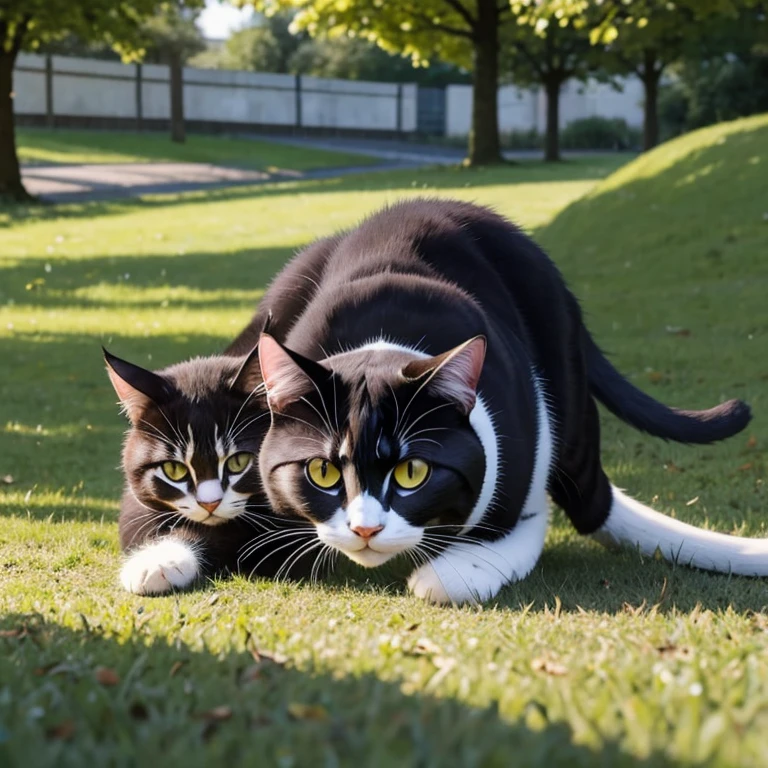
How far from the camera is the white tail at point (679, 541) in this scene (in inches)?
174

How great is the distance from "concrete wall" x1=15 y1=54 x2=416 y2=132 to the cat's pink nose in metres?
37.0

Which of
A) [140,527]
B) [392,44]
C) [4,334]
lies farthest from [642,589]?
[392,44]

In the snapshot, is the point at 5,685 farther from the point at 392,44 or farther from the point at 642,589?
the point at 392,44

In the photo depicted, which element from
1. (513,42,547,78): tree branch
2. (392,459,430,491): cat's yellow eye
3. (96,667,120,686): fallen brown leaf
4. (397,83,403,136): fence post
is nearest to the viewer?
(96,667,120,686): fallen brown leaf

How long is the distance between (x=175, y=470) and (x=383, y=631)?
1.31 m

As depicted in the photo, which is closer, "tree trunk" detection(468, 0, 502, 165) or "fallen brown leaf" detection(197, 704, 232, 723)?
"fallen brown leaf" detection(197, 704, 232, 723)

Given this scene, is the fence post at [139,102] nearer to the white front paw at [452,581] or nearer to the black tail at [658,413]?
the black tail at [658,413]

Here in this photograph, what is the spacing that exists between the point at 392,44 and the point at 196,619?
84.6 ft

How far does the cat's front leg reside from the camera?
12.4 ft

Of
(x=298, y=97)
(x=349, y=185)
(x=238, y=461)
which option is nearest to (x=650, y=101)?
(x=298, y=97)

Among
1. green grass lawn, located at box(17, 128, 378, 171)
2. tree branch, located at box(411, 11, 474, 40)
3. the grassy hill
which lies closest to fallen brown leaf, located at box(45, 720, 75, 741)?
the grassy hill

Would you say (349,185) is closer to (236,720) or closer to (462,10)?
(462,10)

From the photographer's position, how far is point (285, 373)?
357 cm

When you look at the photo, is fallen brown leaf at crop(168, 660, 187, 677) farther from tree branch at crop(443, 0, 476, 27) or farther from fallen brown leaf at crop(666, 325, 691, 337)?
tree branch at crop(443, 0, 476, 27)
